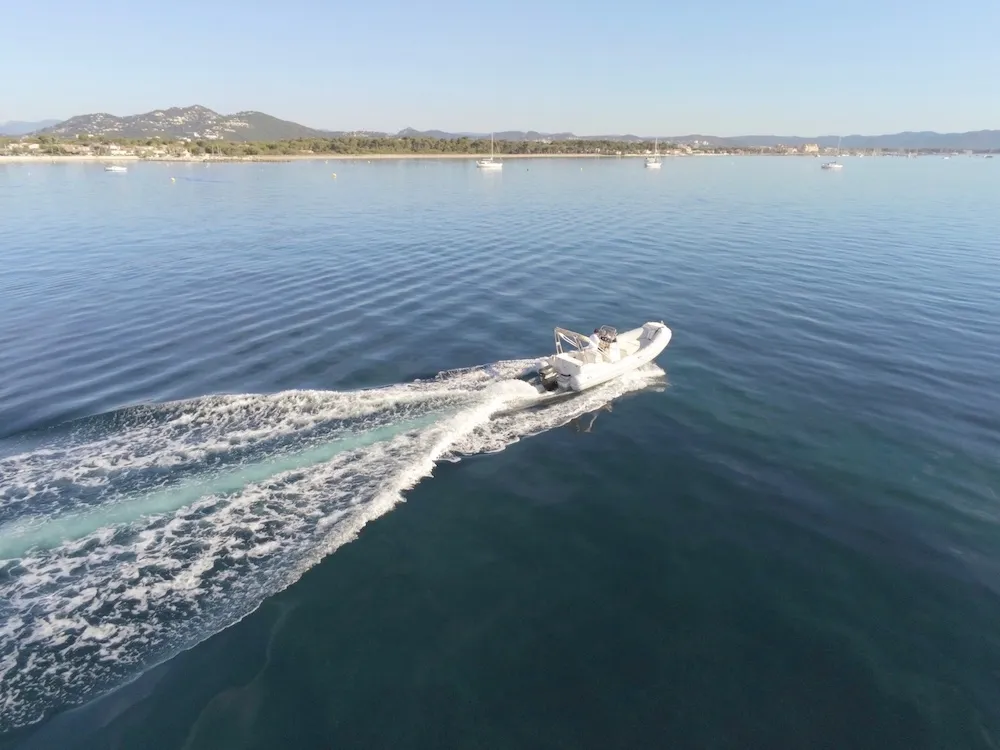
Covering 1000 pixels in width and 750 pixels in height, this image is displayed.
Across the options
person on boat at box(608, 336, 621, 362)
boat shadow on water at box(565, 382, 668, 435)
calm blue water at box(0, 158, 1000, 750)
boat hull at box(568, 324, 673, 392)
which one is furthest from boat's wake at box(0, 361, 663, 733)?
person on boat at box(608, 336, 621, 362)

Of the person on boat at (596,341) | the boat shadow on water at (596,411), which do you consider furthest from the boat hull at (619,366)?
the boat shadow on water at (596,411)

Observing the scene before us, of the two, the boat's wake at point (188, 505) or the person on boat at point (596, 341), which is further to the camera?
the person on boat at point (596, 341)

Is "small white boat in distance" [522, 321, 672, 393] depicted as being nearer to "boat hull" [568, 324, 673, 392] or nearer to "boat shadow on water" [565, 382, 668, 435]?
"boat hull" [568, 324, 673, 392]

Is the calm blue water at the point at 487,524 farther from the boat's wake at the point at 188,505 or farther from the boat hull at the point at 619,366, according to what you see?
the boat hull at the point at 619,366

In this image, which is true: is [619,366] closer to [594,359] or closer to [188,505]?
[594,359]

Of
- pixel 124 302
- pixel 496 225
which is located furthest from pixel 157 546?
pixel 496 225

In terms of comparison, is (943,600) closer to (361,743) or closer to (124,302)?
(361,743)

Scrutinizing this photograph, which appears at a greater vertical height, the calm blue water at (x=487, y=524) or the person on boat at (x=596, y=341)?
the person on boat at (x=596, y=341)
